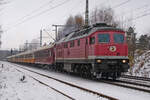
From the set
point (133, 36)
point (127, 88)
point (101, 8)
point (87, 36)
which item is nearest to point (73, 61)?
point (87, 36)

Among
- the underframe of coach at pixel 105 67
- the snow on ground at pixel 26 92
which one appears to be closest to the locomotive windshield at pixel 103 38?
the underframe of coach at pixel 105 67

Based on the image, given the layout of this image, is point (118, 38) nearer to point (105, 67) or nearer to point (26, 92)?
point (105, 67)

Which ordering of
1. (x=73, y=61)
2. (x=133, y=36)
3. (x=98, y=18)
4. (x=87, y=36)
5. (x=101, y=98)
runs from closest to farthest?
(x=101, y=98) < (x=87, y=36) < (x=73, y=61) < (x=133, y=36) < (x=98, y=18)

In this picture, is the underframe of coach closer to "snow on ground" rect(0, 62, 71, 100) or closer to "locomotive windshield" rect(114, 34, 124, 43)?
"locomotive windshield" rect(114, 34, 124, 43)

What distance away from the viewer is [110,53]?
639 inches

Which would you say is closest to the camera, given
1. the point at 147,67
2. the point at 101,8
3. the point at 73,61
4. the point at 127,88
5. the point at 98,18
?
the point at 127,88

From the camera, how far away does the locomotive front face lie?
1591cm

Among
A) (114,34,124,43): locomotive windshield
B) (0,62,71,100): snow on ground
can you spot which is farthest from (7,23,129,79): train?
(0,62,71,100): snow on ground

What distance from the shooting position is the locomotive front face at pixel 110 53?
1591cm

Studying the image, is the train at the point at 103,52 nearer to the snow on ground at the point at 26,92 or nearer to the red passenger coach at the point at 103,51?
the red passenger coach at the point at 103,51

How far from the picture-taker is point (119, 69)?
53.3ft

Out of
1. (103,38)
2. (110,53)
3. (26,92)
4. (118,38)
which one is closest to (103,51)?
(110,53)

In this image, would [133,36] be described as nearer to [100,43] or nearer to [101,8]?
[100,43]

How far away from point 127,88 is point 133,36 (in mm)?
14961
